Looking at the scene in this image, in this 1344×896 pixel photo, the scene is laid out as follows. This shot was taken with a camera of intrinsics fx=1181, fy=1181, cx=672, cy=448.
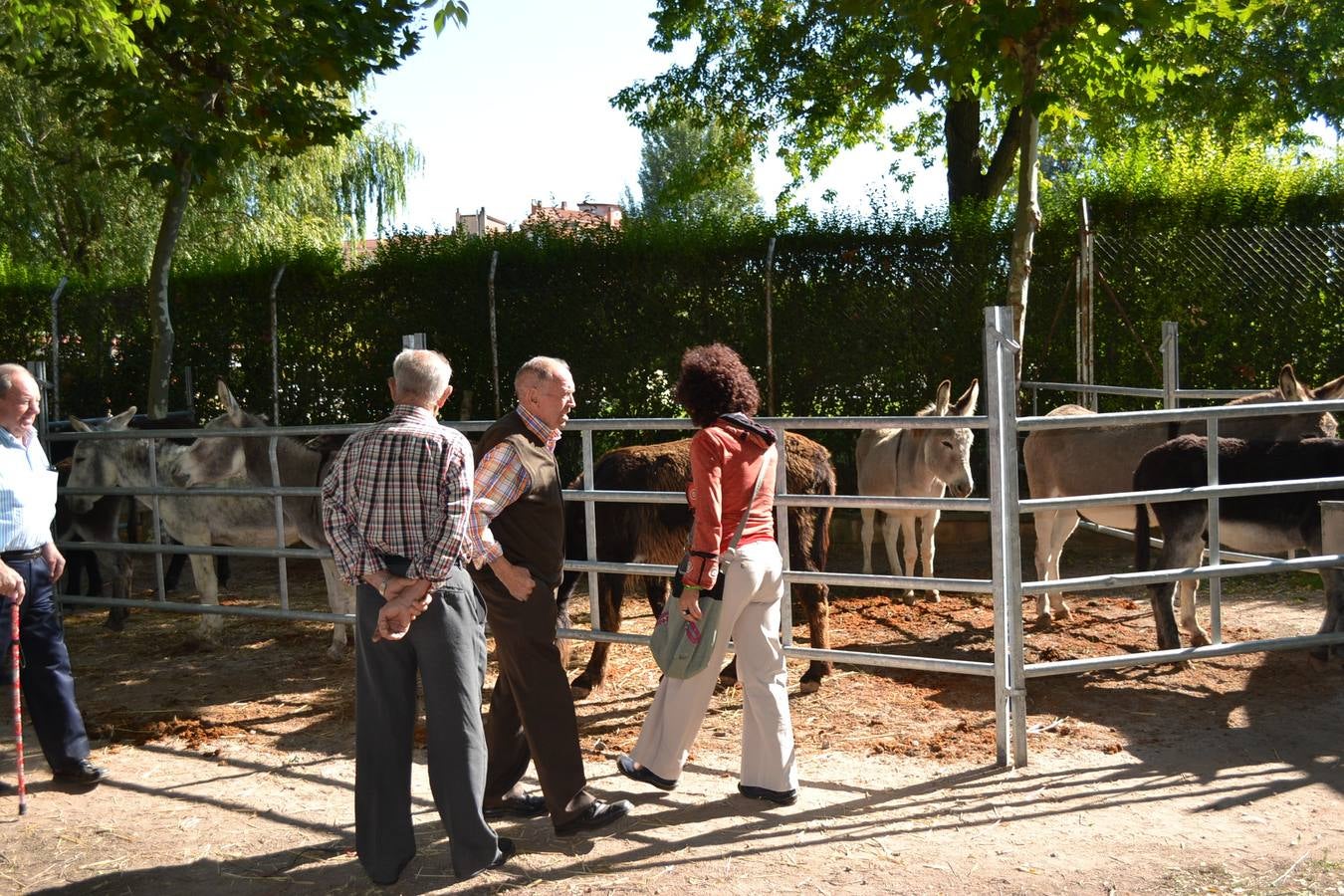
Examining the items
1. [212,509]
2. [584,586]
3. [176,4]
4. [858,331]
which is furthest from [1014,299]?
[176,4]

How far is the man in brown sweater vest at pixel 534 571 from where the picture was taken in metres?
4.37

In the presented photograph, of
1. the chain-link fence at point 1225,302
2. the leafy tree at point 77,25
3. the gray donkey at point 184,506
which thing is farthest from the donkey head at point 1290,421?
the leafy tree at point 77,25

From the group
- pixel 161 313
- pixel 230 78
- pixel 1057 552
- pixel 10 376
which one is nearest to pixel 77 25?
pixel 230 78

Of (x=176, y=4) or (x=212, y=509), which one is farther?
(x=176, y=4)

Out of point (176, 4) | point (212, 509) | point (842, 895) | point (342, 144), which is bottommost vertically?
point (842, 895)

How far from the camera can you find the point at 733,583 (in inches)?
187

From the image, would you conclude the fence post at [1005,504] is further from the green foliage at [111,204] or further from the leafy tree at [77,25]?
the green foliage at [111,204]

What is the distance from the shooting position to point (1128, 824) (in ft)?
15.1

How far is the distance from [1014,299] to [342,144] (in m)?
18.0

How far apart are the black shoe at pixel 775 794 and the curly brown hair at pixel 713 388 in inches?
61.1

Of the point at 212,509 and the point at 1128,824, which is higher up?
the point at 212,509

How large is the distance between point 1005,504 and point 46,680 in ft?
14.9

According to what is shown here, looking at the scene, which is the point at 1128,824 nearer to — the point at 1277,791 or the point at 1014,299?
the point at 1277,791

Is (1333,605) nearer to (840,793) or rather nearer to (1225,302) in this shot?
(840,793)
